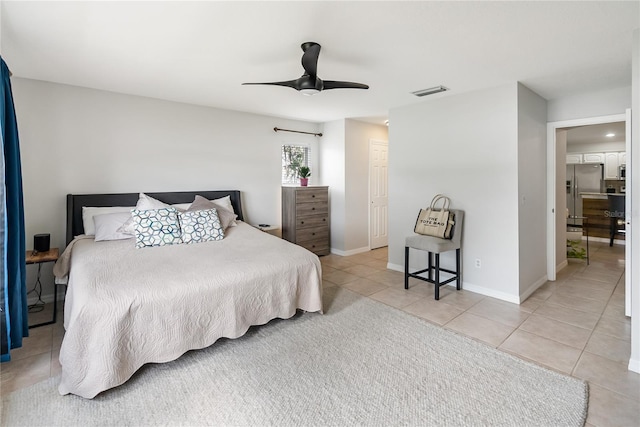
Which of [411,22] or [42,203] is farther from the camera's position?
[42,203]

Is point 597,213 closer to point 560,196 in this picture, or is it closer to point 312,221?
point 560,196

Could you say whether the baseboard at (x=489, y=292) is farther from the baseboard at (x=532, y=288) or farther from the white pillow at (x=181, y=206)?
the white pillow at (x=181, y=206)

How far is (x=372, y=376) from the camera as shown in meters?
2.19

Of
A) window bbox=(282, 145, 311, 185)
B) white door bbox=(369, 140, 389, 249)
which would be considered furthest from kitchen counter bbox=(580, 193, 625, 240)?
window bbox=(282, 145, 311, 185)

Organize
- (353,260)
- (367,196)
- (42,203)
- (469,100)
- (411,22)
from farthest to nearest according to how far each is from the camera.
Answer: (367,196), (353,260), (469,100), (42,203), (411,22)

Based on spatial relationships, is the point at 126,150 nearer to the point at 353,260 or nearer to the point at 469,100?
the point at 353,260

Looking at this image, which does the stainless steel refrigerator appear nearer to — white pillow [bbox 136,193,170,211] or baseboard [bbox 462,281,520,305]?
baseboard [bbox 462,281,520,305]

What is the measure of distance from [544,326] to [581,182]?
248 inches

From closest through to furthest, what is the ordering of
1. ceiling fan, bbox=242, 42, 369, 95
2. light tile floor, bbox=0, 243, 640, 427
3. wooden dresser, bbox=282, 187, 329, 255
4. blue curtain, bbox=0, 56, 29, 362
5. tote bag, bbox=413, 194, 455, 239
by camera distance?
light tile floor, bbox=0, 243, 640, 427 < blue curtain, bbox=0, 56, 29, 362 < ceiling fan, bbox=242, 42, 369, 95 < tote bag, bbox=413, 194, 455, 239 < wooden dresser, bbox=282, 187, 329, 255

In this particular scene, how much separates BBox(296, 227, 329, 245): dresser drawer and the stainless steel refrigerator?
5743 mm

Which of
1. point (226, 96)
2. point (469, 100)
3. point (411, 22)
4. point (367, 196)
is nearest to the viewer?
point (411, 22)

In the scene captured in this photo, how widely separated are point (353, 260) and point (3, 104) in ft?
14.7

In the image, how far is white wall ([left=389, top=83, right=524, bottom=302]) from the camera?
3516 mm

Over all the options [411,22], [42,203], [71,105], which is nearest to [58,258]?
[42,203]
